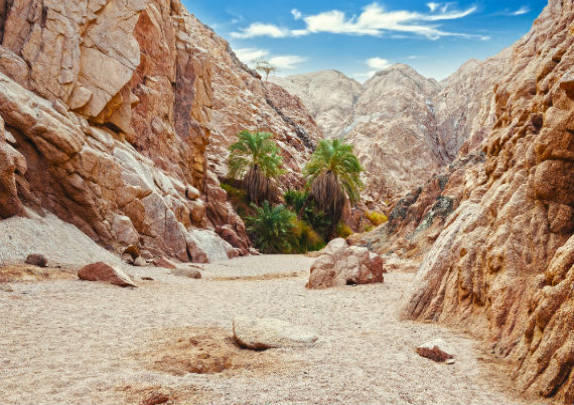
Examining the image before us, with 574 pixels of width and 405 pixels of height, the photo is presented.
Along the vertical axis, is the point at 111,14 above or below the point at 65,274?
above

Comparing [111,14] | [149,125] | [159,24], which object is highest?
[159,24]

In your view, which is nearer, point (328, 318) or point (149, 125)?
point (328, 318)

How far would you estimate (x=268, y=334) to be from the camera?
16.6ft

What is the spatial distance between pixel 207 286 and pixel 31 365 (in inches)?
251

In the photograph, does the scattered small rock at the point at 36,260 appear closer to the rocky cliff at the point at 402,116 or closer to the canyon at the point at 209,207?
the canyon at the point at 209,207

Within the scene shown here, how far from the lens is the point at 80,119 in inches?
532

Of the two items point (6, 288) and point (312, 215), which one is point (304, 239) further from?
point (6, 288)

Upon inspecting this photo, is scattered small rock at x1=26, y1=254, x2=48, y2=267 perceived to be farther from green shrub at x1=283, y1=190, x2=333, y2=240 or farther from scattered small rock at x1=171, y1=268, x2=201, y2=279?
green shrub at x1=283, y1=190, x2=333, y2=240

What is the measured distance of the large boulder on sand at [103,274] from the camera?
8.32m

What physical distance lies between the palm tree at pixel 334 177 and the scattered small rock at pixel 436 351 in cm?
2304

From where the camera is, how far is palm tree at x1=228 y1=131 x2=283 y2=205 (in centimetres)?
2659

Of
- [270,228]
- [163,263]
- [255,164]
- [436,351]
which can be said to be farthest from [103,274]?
[255,164]

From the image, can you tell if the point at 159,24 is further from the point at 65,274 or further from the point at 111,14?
the point at 65,274

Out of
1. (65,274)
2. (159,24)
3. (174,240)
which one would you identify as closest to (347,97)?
(159,24)
